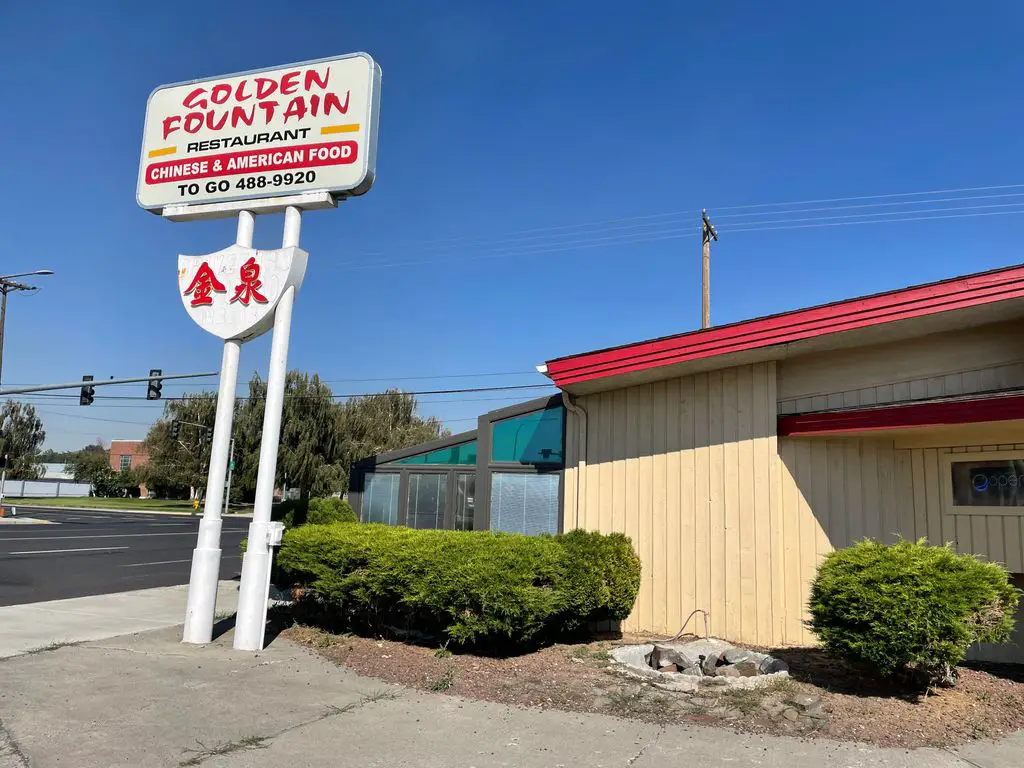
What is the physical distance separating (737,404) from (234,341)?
20.0ft

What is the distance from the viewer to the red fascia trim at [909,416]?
6.82 m

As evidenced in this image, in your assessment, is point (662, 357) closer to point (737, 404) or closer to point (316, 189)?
point (737, 404)

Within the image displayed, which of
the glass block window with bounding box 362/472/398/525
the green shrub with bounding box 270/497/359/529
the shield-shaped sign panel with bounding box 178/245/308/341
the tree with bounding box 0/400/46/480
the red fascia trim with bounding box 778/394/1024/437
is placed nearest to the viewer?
the red fascia trim with bounding box 778/394/1024/437

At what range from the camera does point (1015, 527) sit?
304 inches

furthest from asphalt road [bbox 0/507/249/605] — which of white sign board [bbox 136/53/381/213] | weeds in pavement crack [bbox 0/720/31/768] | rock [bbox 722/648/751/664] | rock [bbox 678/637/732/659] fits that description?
rock [bbox 722/648/751/664]

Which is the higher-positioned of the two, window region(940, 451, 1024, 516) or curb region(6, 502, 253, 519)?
window region(940, 451, 1024, 516)

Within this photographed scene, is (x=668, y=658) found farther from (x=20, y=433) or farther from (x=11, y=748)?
(x=20, y=433)

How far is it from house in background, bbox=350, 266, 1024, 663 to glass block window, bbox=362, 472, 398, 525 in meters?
2.84

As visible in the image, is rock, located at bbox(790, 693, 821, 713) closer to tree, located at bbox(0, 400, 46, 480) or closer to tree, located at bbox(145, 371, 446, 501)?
tree, located at bbox(145, 371, 446, 501)

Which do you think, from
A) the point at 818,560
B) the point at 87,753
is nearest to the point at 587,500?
the point at 818,560

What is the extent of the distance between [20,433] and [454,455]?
244 feet

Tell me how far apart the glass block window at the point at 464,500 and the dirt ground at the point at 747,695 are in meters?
2.99

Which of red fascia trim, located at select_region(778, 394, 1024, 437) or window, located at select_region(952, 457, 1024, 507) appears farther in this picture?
window, located at select_region(952, 457, 1024, 507)

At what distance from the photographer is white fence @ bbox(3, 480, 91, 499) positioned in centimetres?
6925
